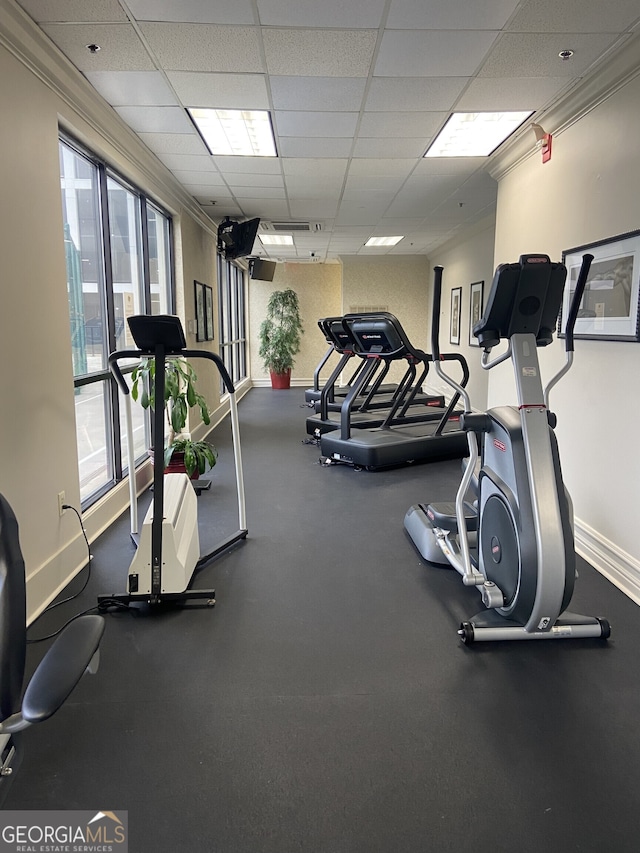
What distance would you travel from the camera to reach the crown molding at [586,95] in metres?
2.78

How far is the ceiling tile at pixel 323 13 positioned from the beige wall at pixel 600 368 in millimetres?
1447

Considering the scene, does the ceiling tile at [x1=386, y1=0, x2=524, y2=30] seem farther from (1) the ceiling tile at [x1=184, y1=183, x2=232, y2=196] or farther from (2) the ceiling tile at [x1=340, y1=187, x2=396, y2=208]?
(2) the ceiling tile at [x1=340, y1=187, x2=396, y2=208]

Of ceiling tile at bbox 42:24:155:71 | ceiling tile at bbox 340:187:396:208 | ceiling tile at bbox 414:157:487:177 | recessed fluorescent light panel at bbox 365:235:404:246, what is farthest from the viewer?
recessed fluorescent light panel at bbox 365:235:404:246

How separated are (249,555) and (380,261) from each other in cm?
893

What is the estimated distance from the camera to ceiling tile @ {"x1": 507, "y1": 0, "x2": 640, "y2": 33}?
2408mm

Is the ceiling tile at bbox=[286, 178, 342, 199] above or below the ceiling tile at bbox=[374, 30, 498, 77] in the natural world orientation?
above

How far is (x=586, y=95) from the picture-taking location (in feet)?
10.5

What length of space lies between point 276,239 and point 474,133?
5.25 m

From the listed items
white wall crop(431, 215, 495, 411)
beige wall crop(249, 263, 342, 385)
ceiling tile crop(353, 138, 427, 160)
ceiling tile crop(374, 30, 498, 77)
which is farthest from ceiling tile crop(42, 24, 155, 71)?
beige wall crop(249, 263, 342, 385)

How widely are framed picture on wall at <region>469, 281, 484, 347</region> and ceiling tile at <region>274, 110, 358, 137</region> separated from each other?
3.90 m

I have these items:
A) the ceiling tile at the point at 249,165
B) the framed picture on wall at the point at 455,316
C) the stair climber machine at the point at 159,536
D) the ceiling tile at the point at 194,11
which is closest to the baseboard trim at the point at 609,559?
the stair climber machine at the point at 159,536

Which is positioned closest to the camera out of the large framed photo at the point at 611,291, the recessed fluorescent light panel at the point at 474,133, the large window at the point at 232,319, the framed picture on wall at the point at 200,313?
the large framed photo at the point at 611,291

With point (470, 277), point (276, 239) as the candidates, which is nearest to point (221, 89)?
point (470, 277)

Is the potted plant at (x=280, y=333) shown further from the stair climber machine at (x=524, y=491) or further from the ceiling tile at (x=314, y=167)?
the stair climber machine at (x=524, y=491)
